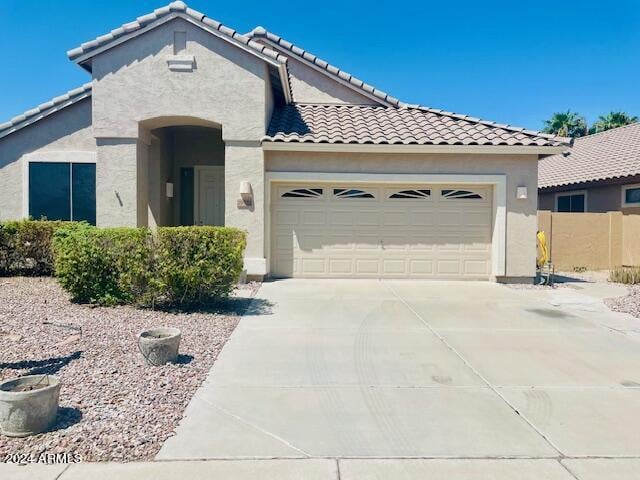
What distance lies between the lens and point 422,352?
20.0ft

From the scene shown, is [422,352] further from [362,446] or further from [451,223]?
[451,223]

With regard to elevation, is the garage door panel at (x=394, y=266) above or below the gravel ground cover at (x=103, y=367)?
above

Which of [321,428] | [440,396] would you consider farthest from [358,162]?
[321,428]

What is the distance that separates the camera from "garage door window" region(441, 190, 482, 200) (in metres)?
12.1

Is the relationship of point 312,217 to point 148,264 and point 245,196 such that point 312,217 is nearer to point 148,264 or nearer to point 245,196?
point 245,196

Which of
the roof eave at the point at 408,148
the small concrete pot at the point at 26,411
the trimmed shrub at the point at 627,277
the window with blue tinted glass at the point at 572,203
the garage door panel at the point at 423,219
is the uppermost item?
the roof eave at the point at 408,148

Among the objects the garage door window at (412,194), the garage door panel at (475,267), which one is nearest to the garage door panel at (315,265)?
the garage door window at (412,194)

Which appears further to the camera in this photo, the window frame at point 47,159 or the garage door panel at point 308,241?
the window frame at point 47,159

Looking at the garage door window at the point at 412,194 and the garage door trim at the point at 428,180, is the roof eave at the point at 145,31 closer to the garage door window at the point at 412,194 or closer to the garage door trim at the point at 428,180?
the garage door trim at the point at 428,180

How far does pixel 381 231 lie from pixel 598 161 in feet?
44.5

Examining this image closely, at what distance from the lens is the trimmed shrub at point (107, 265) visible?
25.8ft

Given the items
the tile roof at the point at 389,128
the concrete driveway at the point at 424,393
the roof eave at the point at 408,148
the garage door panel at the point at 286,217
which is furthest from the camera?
the garage door panel at the point at 286,217

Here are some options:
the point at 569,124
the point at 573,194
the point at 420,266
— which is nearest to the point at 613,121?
the point at 569,124

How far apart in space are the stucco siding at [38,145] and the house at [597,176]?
52.8 feet
